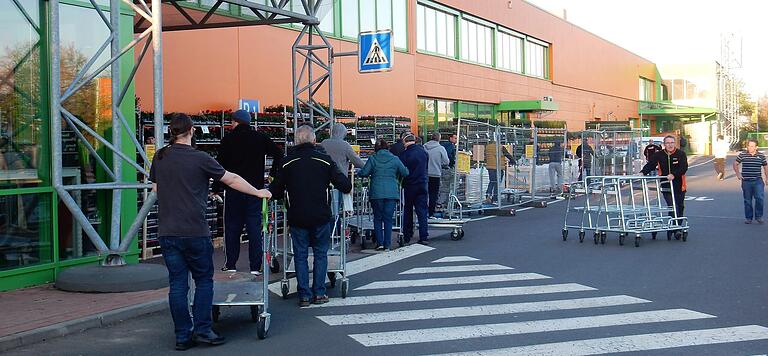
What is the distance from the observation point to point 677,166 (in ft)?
50.0

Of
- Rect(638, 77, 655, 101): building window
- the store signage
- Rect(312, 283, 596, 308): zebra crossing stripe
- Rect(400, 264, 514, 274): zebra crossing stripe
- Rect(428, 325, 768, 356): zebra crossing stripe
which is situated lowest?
Rect(428, 325, 768, 356): zebra crossing stripe

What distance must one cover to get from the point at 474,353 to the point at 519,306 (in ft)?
6.97

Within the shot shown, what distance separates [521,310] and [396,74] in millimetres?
18559

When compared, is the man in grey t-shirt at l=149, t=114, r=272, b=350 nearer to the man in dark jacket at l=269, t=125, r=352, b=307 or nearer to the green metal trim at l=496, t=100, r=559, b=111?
the man in dark jacket at l=269, t=125, r=352, b=307

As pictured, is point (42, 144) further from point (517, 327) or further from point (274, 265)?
point (517, 327)

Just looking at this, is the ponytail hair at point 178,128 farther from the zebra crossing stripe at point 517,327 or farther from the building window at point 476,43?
the building window at point 476,43

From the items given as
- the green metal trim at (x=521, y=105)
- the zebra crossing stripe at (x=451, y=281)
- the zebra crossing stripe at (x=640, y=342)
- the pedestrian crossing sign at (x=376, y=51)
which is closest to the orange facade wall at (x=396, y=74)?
the green metal trim at (x=521, y=105)

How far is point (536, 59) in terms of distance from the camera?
4312 centimetres

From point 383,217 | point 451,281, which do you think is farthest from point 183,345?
point 383,217

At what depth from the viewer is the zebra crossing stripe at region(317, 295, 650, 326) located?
27.2 feet

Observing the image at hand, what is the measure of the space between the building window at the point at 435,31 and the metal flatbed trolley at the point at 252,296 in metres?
21.6

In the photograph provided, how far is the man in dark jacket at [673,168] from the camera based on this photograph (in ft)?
49.7

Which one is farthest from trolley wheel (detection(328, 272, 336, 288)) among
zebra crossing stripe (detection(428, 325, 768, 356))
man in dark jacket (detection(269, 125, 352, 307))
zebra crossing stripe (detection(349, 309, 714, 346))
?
zebra crossing stripe (detection(428, 325, 768, 356))

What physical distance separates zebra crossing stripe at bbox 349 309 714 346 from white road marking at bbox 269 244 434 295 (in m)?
2.73
